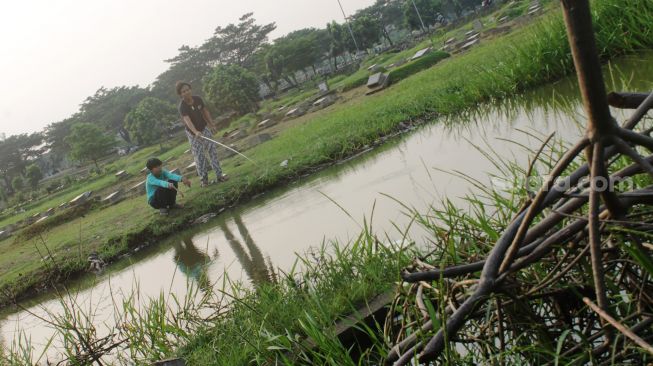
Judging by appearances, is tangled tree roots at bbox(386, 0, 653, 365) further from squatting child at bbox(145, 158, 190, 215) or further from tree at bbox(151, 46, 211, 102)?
tree at bbox(151, 46, 211, 102)

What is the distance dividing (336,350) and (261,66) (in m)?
46.1

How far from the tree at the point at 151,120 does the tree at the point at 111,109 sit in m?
12.8

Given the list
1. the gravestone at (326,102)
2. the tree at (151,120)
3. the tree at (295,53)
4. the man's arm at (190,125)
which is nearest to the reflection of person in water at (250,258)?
the man's arm at (190,125)

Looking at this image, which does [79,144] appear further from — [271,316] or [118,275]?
[271,316]

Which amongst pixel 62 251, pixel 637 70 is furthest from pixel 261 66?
pixel 637 70

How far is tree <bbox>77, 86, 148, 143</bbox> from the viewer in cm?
4894

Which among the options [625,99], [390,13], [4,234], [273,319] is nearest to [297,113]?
[4,234]

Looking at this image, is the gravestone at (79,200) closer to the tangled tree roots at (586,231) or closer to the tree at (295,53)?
the tangled tree roots at (586,231)

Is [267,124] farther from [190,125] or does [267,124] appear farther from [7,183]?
[7,183]

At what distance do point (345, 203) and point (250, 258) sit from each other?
90cm

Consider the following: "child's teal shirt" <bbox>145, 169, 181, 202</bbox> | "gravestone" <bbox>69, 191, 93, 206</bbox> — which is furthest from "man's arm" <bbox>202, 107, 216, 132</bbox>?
"gravestone" <bbox>69, 191, 93, 206</bbox>

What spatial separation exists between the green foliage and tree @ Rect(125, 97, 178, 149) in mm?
21005

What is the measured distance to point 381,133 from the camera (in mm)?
7746

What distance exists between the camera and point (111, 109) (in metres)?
49.9
